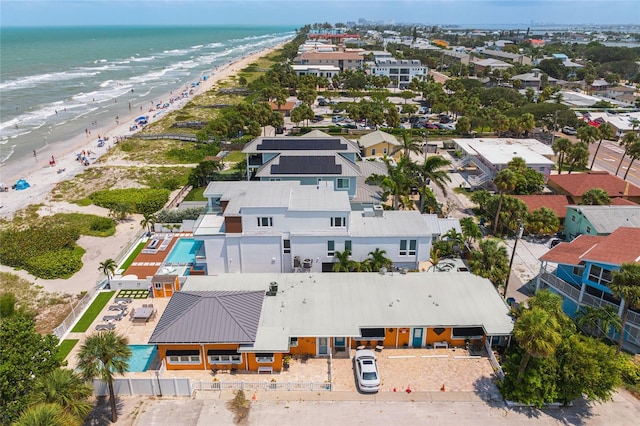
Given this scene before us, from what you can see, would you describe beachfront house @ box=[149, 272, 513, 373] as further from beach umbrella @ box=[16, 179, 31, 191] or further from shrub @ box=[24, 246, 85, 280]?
beach umbrella @ box=[16, 179, 31, 191]

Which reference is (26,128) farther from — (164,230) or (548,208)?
(548,208)

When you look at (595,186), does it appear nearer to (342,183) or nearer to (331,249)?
(342,183)

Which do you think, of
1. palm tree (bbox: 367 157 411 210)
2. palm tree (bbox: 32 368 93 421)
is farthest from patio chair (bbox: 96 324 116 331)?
palm tree (bbox: 367 157 411 210)

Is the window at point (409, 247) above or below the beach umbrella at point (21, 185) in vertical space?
above

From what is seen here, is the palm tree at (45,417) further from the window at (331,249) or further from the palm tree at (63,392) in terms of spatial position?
the window at (331,249)

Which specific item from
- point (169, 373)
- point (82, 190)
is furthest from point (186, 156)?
point (169, 373)

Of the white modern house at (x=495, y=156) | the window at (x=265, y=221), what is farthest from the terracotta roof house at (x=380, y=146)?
the window at (x=265, y=221)
